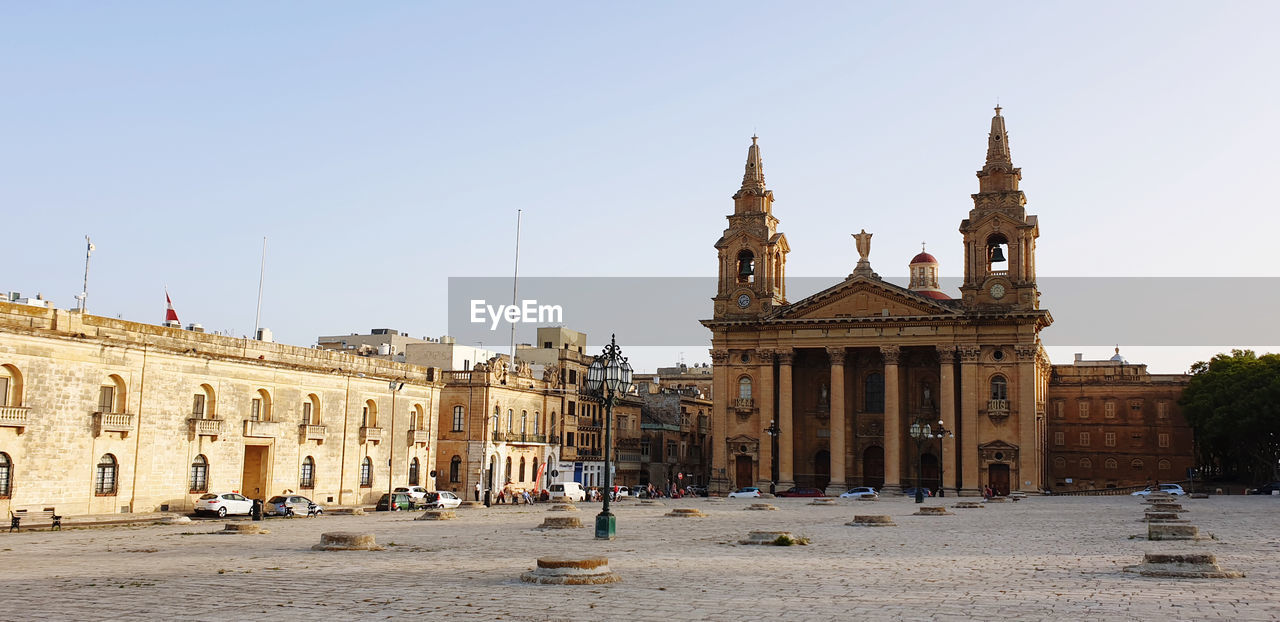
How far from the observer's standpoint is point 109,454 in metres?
41.2

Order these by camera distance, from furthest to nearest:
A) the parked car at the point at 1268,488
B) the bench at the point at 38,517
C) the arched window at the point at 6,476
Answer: the parked car at the point at 1268,488
the arched window at the point at 6,476
the bench at the point at 38,517

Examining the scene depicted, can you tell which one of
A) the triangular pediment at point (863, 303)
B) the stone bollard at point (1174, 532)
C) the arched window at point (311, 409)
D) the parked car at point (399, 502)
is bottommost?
the parked car at point (399, 502)

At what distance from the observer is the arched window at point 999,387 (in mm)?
71137

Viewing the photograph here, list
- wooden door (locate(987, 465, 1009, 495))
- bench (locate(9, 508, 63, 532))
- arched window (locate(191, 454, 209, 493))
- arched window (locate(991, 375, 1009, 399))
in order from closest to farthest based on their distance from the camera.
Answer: bench (locate(9, 508, 63, 532)), arched window (locate(191, 454, 209, 493)), wooden door (locate(987, 465, 1009, 495)), arched window (locate(991, 375, 1009, 399))

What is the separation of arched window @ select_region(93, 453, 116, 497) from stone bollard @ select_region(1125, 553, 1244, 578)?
121ft

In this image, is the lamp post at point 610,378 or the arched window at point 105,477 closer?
the lamp post at point 610,378

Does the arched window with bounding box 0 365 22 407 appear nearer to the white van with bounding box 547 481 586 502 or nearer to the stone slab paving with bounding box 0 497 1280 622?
the stone slab paving with bounding box 0 497 1280 622

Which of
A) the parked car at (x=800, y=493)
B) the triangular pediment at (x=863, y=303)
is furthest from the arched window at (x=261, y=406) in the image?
the triangular pediment at (x=863, y=303)

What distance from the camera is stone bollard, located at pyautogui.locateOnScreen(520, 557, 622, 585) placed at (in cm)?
1575

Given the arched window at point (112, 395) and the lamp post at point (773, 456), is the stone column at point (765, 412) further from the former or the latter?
the arched window at point (112, 395)

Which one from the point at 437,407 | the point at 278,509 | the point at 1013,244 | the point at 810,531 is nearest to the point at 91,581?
the point at 810,531

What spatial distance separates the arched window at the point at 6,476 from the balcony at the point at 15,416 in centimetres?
101

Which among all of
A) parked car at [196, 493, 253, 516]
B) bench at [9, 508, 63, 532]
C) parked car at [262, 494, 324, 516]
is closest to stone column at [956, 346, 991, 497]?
parked car at [262, 494, 324, 516]

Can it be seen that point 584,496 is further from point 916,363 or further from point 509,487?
point 916,363
